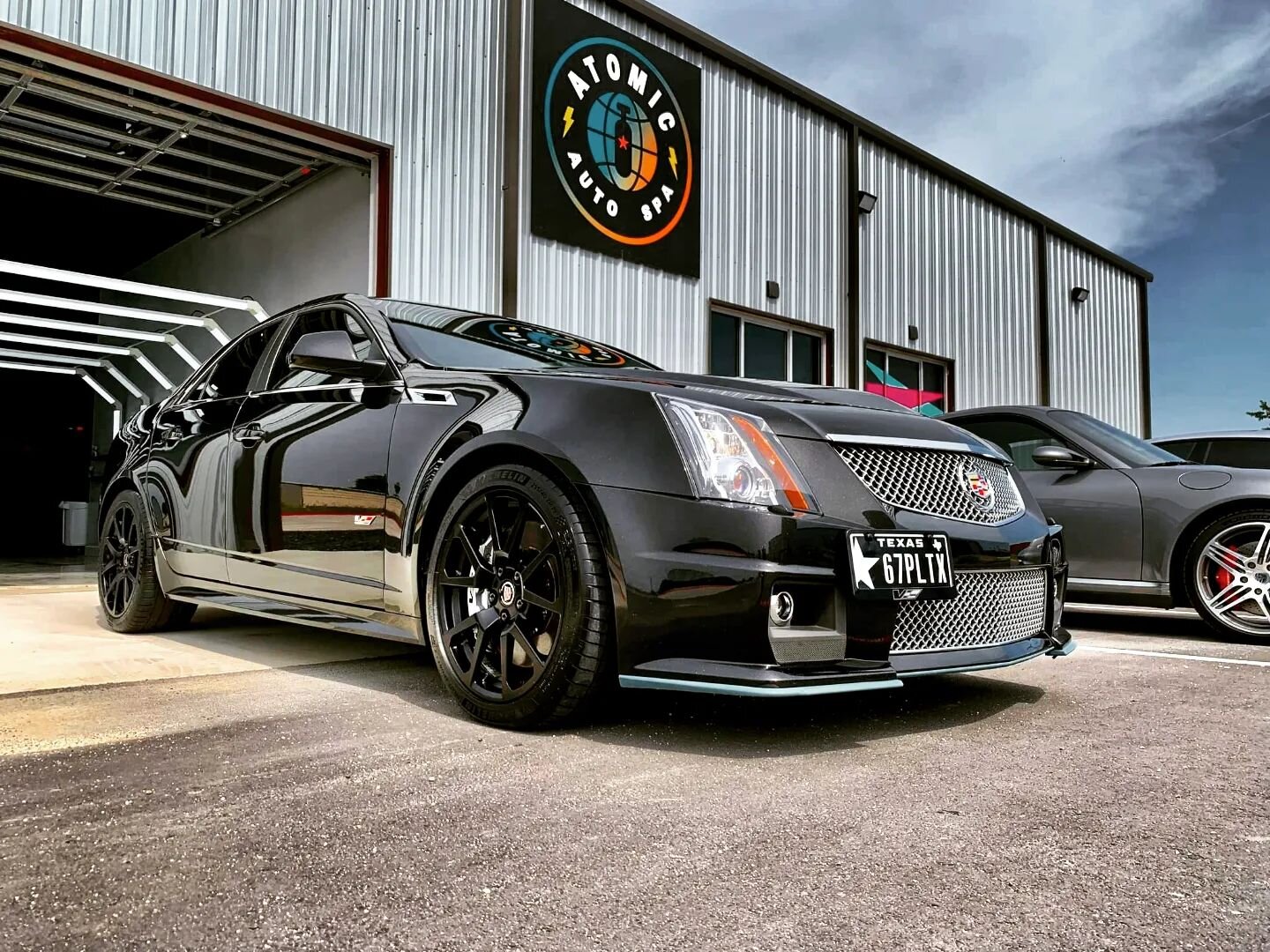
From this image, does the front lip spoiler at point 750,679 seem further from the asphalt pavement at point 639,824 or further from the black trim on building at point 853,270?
the black trim on building at point 853,270

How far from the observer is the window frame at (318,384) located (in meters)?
3.47

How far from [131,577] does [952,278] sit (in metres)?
13.2

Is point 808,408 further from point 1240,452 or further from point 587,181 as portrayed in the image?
point 587,181

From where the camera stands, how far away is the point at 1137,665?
13.7ft

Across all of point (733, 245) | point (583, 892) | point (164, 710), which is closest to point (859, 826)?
point (583, 892)

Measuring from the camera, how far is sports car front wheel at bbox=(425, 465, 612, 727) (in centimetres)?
266

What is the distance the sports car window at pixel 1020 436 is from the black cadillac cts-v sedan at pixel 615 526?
268 centimetres

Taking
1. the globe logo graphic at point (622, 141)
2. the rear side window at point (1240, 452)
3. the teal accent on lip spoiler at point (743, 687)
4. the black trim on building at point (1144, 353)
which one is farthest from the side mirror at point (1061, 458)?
the black trim on building at point (1144, 353)

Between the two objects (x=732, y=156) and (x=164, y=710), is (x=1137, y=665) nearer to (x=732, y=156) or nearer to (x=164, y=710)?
(x=164, y=710)

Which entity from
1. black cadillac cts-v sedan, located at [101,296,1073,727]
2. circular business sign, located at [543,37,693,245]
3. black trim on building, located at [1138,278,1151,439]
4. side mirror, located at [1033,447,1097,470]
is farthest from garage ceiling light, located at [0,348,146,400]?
black trim on building, located at [1138,278,1151,439]

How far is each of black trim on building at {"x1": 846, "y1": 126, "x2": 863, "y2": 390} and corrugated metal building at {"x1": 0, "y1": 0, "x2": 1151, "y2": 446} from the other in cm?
3

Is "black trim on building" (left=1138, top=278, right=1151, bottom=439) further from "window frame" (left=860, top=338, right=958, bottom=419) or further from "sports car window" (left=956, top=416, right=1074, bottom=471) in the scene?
"sports car window" (left=956, top=416, right=1074, bottom=471)

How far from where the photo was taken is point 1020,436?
604cm

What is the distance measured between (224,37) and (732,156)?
589 cm
